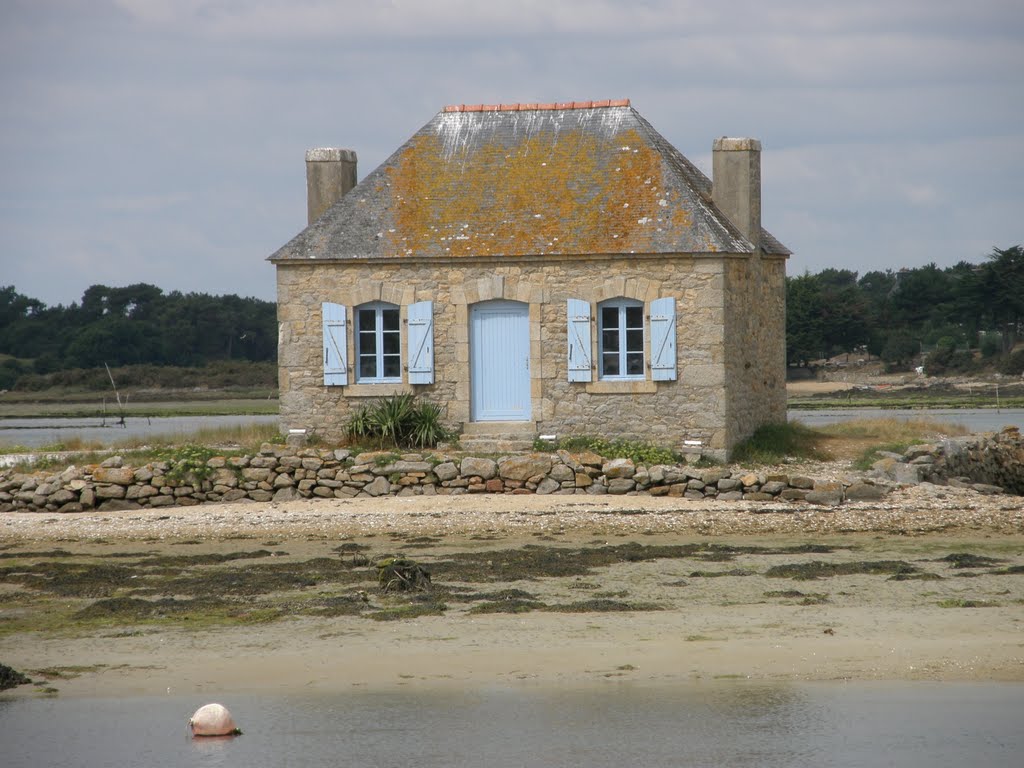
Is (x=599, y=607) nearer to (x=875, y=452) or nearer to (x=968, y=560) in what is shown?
(x=968, y=560)

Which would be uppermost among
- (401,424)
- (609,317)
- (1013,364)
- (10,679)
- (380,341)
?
(609,317)

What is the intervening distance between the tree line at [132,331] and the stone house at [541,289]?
44.0m

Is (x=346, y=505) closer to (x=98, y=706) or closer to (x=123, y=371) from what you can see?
(x=98, y=706)

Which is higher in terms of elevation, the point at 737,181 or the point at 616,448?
the point at 737,181

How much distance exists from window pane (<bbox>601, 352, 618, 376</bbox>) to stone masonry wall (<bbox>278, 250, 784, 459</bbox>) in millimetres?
298

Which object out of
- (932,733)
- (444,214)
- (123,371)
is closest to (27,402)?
(123,371)

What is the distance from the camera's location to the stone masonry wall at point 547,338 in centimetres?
1842

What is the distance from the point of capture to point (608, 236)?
18.7 meters

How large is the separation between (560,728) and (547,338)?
10.8 meters

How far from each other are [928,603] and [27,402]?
48.5 metres

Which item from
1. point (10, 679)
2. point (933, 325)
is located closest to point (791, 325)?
point (933, 325)

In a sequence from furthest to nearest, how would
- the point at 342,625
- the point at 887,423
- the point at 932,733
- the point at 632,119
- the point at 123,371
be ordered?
the point at 123,371 < the point at 887,423 < the point at 632,119 < the point at 342,625 < the point at 932,733

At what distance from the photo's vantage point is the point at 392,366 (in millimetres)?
19406

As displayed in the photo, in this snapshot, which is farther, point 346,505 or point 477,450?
point 477,450
